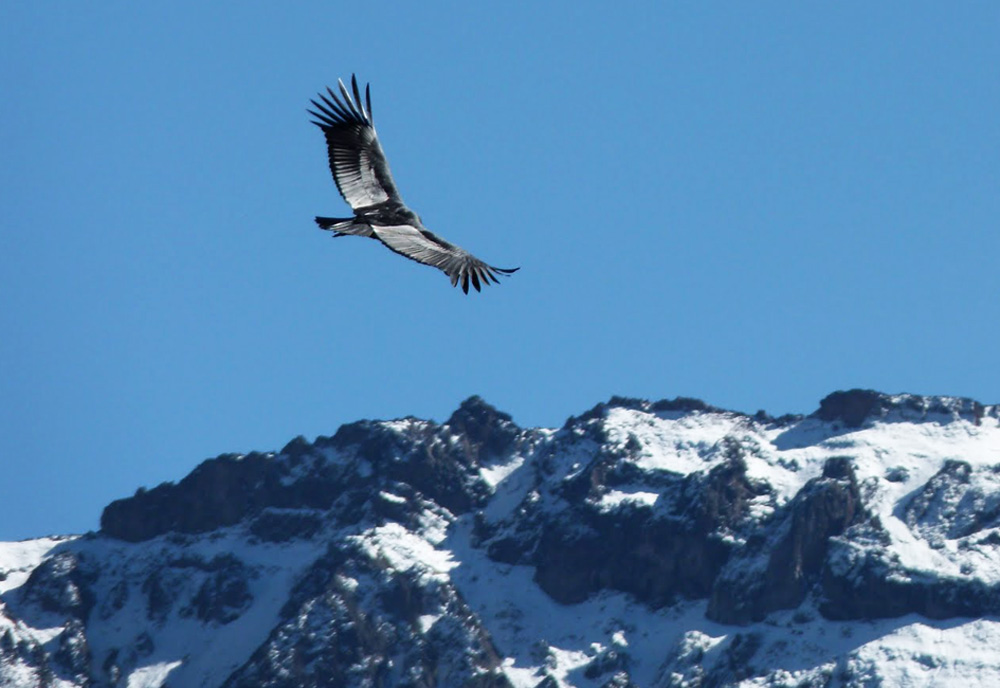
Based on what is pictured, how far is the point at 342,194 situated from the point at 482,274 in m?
7.97

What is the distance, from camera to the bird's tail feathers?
54875 millimetres

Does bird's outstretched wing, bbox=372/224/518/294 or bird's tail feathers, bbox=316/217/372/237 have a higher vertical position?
bird's tail feathers, bbox=316/217/372/237

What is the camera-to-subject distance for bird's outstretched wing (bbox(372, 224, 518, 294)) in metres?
51.0

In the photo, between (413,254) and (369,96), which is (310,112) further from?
(413,254)

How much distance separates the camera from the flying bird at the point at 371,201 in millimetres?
51469

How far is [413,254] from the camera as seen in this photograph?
51.2 metres

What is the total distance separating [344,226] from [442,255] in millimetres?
4285

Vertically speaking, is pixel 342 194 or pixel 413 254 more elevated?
pixel 342 194

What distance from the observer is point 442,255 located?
170 feet

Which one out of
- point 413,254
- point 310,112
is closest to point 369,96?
point 310,112

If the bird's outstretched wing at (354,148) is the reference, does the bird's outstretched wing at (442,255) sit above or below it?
below

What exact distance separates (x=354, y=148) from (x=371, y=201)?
2454 millimetres

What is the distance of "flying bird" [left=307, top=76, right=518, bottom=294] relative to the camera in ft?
169

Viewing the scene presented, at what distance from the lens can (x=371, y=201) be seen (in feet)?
189
